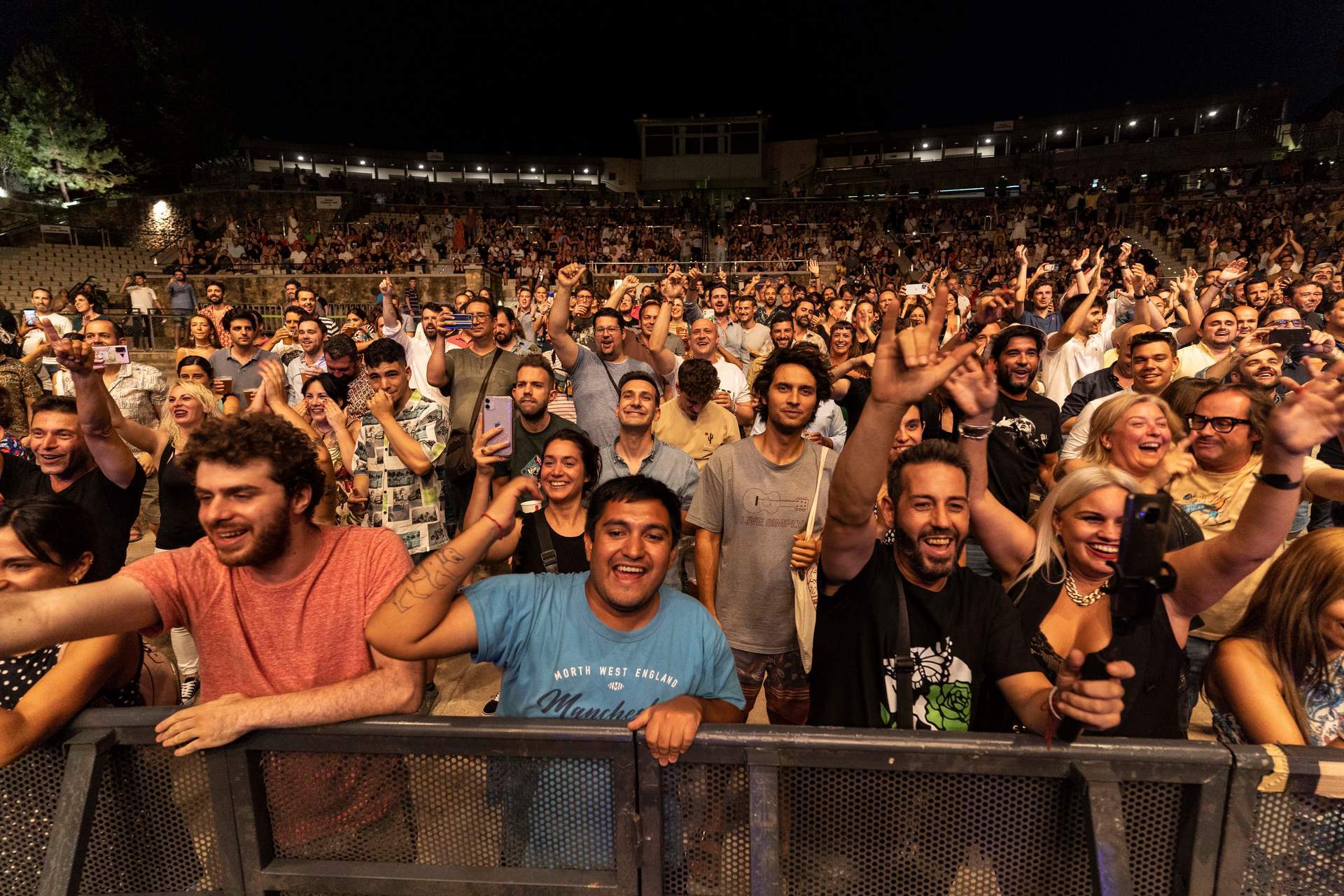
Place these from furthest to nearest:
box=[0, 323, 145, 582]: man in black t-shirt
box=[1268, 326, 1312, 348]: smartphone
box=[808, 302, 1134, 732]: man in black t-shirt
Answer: box=[1268, 326, 1312, 348]: smartphone < box=[0, 323, 145, 582]: man in black t-shirt < box=[808, 302, 1134, 732]: man in black t-shirt

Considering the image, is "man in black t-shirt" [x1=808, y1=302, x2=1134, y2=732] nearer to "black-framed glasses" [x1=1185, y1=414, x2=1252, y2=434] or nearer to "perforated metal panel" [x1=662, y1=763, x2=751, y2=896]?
"perforated metal panel" [x1=662, y1=763, x2=751, y2=896]

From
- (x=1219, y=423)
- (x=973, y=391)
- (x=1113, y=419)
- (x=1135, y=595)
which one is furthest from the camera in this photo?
(x=1113, y=419)

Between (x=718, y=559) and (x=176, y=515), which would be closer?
(x=718, y=559)

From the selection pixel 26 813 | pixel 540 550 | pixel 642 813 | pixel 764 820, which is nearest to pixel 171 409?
pixel 540 550

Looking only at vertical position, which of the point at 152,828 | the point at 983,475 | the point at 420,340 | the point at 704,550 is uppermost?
the point at 420,340

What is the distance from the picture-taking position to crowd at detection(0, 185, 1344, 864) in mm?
1770

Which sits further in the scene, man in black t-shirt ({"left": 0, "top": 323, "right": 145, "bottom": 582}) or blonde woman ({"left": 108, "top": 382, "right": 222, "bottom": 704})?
blonde woman ({"left": 108, "top": 382, "right": 222, "bottom": 704})

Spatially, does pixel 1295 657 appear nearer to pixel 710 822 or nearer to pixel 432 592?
pixel 710 822

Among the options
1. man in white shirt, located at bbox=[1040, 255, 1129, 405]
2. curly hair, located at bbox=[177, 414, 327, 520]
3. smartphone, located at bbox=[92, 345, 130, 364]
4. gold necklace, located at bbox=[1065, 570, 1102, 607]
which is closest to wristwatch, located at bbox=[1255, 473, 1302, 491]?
gold necklace, located at bbox=[1065, 570, 1102, 607]

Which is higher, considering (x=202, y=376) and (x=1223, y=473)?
(x=202, y=376)

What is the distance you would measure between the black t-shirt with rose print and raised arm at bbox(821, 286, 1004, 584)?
22 cm

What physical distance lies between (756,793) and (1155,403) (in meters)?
2.50

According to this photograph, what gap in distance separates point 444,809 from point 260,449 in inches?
41.9

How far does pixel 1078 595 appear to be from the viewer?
211 centimetres
